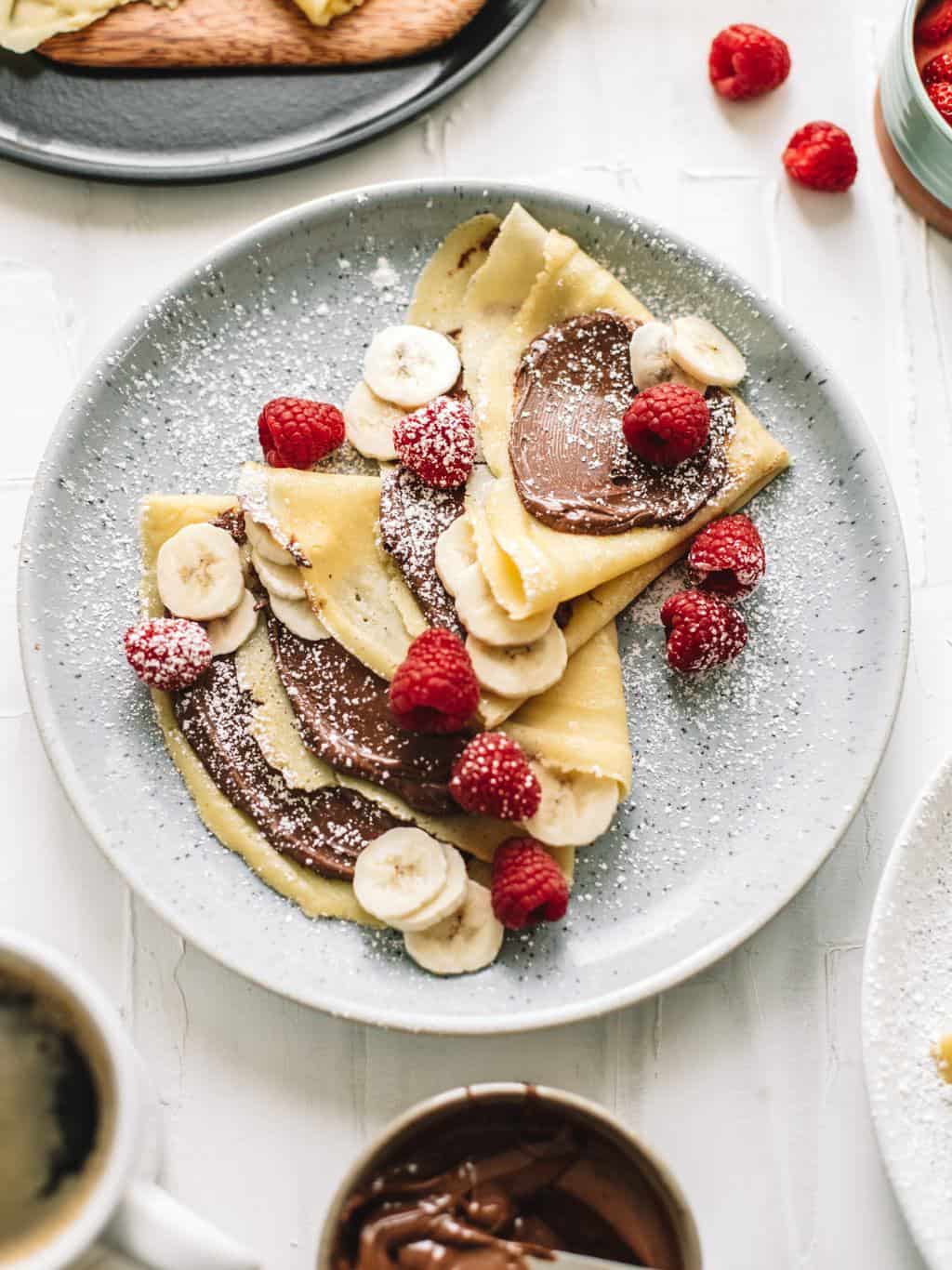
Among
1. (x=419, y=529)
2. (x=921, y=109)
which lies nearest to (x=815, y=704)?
(x=419, y=529)

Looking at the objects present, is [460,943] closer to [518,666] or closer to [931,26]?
[518,666]

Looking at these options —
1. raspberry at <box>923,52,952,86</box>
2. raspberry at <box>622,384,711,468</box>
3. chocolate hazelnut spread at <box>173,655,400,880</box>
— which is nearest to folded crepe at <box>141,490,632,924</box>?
chocolate hazelnut spread at <box>173,655,400,880</box>

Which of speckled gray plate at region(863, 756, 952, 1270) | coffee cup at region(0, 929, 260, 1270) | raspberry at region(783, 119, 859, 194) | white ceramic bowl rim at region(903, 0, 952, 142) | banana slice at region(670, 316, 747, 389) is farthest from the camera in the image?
raspberry at region(783, 119, 859, 194)

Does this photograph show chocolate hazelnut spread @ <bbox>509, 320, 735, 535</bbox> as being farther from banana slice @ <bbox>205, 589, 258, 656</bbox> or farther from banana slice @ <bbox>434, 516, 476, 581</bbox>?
banana slice @ <bbox>205, 589, 258, 656</bbox>

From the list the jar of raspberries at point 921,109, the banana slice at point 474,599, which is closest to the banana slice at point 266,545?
the banana slice at point 474,599

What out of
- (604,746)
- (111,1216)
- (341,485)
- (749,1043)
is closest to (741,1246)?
(749,1043)

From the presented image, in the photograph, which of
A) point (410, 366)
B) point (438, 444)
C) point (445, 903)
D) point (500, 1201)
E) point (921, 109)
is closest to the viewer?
point (500, 1201)

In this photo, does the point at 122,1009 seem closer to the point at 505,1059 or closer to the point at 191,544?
the point at 505,1059
